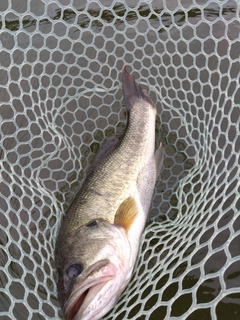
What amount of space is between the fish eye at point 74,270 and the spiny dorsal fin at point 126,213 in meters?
0.43

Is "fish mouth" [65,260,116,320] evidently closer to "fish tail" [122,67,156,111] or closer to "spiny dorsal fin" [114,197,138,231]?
"spiny dorsal fin" [114,197,138,231]

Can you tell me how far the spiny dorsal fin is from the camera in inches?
109

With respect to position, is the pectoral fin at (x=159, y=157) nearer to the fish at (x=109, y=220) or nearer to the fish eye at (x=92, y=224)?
the fish at (x=109, y=220)

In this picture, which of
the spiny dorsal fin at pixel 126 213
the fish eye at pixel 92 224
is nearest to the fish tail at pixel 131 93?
the spiny dorsal fin at pixel 126 213

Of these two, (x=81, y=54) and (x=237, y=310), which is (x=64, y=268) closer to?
(x=237, y=310)

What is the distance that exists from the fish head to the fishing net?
237mm

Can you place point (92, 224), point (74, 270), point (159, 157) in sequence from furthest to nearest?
point (159, 157)
point (92, 224)
point (74, 270)

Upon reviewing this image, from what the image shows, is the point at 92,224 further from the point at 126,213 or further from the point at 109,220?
the point at 126,213

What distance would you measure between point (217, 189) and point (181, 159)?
2.17ft

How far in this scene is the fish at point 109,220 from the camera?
92.6 inches

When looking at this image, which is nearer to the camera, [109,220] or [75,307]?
[75,307]

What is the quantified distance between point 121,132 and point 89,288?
1.69 meters

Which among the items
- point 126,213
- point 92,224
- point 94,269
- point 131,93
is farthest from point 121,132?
point 94,269

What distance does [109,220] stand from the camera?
A: 2.75m
